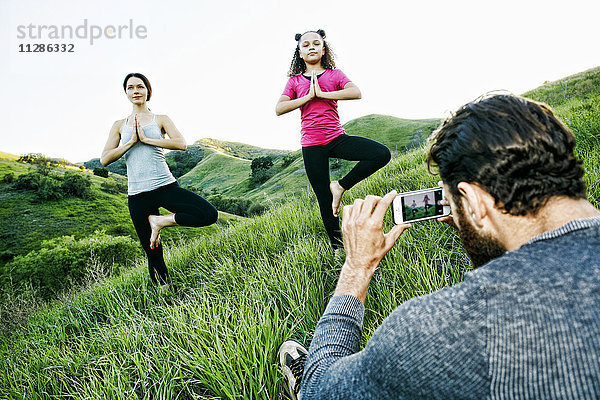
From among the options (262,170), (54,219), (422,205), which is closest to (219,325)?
(422,205)

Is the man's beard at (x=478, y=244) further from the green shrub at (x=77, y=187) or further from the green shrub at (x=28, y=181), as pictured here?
the green shrub at (x=28, y=181)

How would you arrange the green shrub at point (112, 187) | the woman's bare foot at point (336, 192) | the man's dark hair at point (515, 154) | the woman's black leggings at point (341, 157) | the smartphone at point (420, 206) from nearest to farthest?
the man's dark hair at point (515, 154) < the smartphone at point (420, 206) < the woman's black leggings at point (341, 157) < the woman's bare foot at point (336, 192) < the green shrub at point (112, 187)

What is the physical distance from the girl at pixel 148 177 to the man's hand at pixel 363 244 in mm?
2282

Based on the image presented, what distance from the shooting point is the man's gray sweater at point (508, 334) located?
26.2 inches

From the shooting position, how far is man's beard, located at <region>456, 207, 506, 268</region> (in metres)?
1.03

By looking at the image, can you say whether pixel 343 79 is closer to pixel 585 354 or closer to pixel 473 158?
pixel 473 158

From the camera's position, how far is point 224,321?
2.52 metres

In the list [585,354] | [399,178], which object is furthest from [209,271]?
[585,354]

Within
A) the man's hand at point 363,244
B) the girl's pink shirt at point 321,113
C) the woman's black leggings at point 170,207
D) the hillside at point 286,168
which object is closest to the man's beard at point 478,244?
the man's hand at point 363,244

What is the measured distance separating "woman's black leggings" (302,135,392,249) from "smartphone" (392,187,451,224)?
141 cm

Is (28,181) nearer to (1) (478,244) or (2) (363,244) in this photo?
(2) (363,244)

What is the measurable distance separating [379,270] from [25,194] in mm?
21351

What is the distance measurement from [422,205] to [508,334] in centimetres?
104

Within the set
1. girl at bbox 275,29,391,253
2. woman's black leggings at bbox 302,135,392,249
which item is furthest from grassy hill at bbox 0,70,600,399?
girl at bbox 275,29,391,253
